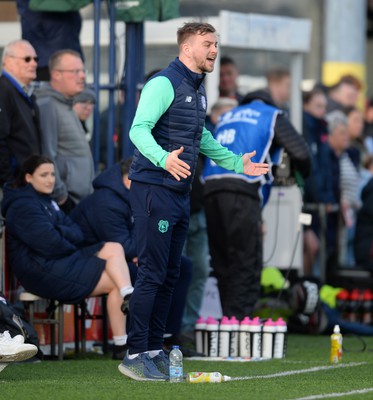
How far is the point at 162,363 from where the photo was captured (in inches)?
334

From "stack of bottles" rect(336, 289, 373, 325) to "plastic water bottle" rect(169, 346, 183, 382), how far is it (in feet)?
20.7

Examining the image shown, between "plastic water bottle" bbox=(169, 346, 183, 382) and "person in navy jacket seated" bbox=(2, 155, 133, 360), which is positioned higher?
"person in navy jacket seated" bbox=(2, 155, 133, 360)

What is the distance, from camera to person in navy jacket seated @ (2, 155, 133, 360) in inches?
402

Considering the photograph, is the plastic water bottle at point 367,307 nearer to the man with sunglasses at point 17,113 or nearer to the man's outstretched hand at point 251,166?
the man with sunglasses at point 17,113

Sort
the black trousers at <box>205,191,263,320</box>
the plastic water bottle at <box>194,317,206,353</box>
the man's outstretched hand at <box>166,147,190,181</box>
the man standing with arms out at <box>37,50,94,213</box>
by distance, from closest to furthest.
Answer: the man's outstretched hand at <box>166,147,190,181</box> < the plastic water bottle at <box>194,317,206,353</box> < the man standing with arms out at <box>37,50,94,213</box> < the black trousers at <box>205,191,263,320</box>

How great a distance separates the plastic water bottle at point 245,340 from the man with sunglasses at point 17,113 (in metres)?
2.08

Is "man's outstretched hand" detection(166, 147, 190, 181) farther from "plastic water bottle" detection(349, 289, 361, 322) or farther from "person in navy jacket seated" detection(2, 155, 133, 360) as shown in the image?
"plastic water bottle" detection(349, 289, 361, 322)

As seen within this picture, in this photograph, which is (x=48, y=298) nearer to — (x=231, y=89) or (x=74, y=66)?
(x=74, y=66)

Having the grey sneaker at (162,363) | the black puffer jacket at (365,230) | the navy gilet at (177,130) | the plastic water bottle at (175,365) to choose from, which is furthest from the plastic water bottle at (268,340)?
the black puffer jacket at (365,230)

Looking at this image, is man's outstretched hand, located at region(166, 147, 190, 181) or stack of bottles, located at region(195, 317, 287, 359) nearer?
man's outstretched hand, located at region(166, 147, 190, 181)

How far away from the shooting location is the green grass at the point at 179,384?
24.7 feet

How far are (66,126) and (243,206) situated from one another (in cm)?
156

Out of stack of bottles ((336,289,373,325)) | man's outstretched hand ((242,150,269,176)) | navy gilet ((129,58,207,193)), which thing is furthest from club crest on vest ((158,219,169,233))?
stack of bottles ((336,289,373,325))

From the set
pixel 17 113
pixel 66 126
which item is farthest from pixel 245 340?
pixel 17 113
